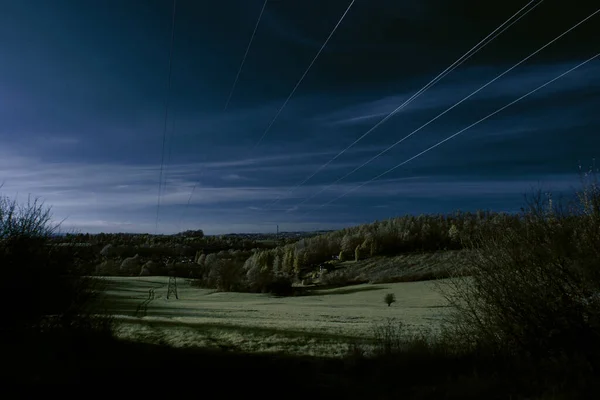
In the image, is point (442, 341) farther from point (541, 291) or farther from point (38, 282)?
point (38, 282)

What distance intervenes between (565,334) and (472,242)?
13.6 feet

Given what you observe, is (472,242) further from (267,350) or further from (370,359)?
(267,350)

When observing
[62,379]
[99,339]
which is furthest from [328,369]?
[99,339]

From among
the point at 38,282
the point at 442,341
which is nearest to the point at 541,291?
the point at 442,341

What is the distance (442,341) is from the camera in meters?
14.1

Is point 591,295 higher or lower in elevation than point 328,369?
higher

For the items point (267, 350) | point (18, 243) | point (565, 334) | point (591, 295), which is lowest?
point (267, 350)

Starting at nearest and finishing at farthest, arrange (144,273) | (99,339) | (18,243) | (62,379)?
(62,379) → (18,243) → (99,339) → (144,273)

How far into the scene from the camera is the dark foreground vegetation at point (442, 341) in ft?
34.5

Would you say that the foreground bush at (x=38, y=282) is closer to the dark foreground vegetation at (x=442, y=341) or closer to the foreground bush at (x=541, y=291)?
the dark foreground vegetation at (x=442, y=341)

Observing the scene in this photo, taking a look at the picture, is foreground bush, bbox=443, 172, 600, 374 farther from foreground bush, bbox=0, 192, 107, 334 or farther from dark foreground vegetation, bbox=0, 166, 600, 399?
foreground bush, bbox=0, 192, 107, 334

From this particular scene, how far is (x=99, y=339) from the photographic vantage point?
15.6 meters

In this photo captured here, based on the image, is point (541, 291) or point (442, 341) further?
point (442, 341)

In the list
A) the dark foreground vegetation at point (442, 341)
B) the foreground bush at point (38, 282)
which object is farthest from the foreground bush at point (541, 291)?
the foreground bush at point (38, 282)
